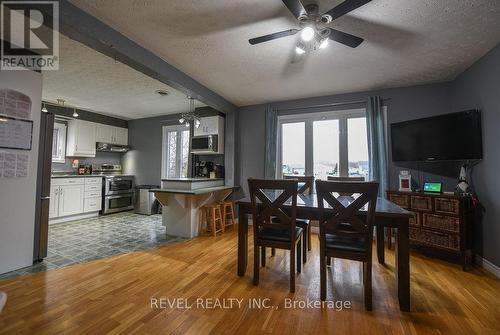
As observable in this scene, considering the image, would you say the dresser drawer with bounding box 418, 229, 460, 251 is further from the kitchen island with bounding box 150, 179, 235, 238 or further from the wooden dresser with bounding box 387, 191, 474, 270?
the kitchen island with bounding box 150, 179, 235, 238

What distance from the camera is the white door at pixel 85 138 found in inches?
198

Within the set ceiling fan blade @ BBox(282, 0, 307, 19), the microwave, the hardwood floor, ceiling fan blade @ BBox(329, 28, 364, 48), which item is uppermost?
ceiling fan blade @ BBox(282, 0, 307, 19)

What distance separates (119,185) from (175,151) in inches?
61.9

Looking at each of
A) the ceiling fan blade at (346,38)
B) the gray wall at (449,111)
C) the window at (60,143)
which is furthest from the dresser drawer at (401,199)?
the window at (60,143)

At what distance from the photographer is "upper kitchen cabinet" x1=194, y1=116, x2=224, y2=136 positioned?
4559 mm

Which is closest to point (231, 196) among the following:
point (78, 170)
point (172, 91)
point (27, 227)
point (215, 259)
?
point (215, 259)

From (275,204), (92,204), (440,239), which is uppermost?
(275,204)

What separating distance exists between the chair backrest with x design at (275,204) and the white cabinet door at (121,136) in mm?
5289

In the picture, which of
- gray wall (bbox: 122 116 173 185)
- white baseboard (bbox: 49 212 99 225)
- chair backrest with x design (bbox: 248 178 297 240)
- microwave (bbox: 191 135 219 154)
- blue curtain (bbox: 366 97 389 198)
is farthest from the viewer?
gray wall (bbox: 122 116 173 185)

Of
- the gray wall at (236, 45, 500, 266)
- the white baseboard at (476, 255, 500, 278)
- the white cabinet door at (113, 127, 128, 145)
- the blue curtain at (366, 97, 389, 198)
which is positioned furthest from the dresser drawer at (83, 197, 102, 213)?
the white baseboard at (476, 255, 500, 278)

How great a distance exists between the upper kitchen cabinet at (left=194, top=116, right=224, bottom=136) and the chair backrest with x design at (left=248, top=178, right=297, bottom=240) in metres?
2.74

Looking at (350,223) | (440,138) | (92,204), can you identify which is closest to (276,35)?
(350,223)

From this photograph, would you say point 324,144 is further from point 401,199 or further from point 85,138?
point 85,138

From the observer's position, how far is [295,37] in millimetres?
2285
